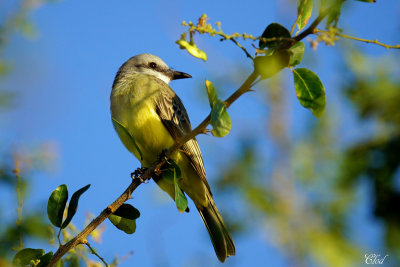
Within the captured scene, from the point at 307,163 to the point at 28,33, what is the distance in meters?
2.13

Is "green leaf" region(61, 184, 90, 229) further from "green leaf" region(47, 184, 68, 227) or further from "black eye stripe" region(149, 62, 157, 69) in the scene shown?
"black eye stripe" region(149, 62, 157, 69)

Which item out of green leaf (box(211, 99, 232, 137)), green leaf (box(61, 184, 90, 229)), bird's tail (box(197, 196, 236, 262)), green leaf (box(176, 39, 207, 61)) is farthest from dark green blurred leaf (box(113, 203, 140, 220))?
bird's tail (box(197, 196, 236, 262))

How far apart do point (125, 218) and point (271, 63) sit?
146 cm

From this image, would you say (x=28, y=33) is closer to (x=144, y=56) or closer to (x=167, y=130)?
(x=167, y=130)

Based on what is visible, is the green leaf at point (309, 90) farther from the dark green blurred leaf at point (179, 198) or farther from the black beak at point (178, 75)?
the black beak at point (178, 75)

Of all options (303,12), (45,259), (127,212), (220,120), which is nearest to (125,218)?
(127,212)

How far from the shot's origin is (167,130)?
4484 millimetres

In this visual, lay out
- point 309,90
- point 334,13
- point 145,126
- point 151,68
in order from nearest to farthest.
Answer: point 334,13
point 309,90
point 145,126
point 151,68

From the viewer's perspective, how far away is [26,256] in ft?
8.01

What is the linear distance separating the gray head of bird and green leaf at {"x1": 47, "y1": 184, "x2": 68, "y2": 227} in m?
3.41

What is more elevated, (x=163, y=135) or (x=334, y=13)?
(x=163, y=135)

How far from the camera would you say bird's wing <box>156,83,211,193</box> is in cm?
447

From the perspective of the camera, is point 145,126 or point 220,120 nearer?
point 220,120

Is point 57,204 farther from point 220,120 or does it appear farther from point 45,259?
point 220,120
